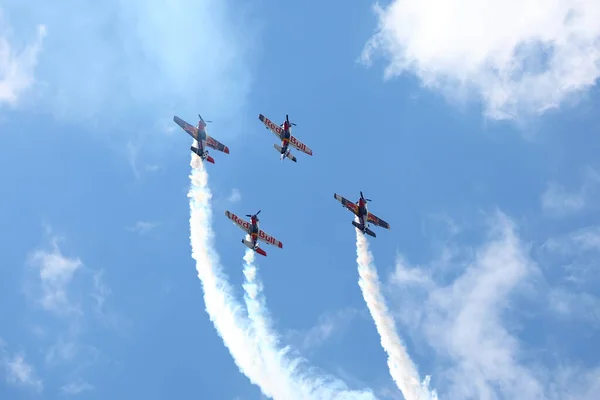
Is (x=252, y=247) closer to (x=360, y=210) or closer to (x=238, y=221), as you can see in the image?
(x=238, y=221)

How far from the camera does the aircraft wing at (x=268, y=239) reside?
4835 inches

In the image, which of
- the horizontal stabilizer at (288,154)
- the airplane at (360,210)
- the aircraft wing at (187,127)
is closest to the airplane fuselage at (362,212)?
the airplane at (360,210)

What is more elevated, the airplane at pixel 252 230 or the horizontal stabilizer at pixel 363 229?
the horizontal stabilizer at pixel 363 229

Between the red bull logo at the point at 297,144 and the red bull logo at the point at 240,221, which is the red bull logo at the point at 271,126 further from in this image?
the red bull logo at the point at 240,221

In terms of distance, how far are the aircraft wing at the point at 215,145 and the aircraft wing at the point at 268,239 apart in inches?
696

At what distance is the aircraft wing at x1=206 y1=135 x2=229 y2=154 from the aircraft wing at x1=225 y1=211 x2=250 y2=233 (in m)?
13.3

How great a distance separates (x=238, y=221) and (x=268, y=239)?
6.07 metres

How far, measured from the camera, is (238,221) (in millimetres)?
122250

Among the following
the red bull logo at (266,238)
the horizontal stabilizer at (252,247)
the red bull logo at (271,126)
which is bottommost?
the horizontal stabilizer at (252,247)

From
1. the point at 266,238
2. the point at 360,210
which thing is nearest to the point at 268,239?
the point at 266,238

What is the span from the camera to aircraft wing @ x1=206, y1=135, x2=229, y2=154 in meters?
127

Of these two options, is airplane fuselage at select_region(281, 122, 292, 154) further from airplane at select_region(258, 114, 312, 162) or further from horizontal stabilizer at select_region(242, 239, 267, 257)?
horizontal stabilizer at select_region(242, 239, 267, 257)

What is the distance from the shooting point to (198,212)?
123375 mm

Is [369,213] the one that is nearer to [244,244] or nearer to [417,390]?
[244,244]
